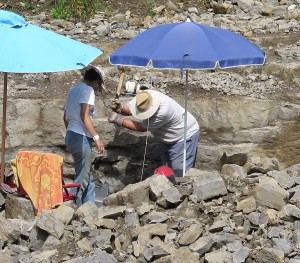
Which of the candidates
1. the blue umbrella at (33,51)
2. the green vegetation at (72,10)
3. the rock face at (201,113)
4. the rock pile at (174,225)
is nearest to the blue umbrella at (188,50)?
the blue umbrella at (33,51)

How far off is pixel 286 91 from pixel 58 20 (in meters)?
3.77

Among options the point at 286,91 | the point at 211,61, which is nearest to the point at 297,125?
the point at 286,91

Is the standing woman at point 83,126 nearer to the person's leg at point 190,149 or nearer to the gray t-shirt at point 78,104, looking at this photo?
the gray t-shirt at point 78,104

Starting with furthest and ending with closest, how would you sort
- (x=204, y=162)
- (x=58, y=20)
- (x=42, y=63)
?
(x=58, y=20)
(x=204, y=162)
(x=42, y=63)

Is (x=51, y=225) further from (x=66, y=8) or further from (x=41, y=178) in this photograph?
(x=66, y=8)

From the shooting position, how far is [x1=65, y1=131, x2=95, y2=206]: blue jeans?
692cm

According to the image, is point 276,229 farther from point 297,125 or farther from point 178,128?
point 297,125

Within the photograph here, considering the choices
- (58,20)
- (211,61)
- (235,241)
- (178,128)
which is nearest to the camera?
(235,241)

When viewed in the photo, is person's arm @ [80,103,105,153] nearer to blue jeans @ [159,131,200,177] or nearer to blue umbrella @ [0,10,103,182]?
blue umbrella @ [0,10,103,182]

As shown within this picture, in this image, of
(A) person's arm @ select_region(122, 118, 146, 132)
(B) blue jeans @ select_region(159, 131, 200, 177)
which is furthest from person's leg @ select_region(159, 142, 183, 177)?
(A) person's arm @ select_region(122, 118, 146, 132)

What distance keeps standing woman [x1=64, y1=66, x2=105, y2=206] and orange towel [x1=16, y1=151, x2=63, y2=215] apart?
0.42 m

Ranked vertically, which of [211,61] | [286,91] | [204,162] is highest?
[211,61]

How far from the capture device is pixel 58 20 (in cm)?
1080

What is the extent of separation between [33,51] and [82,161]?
1363 mm
